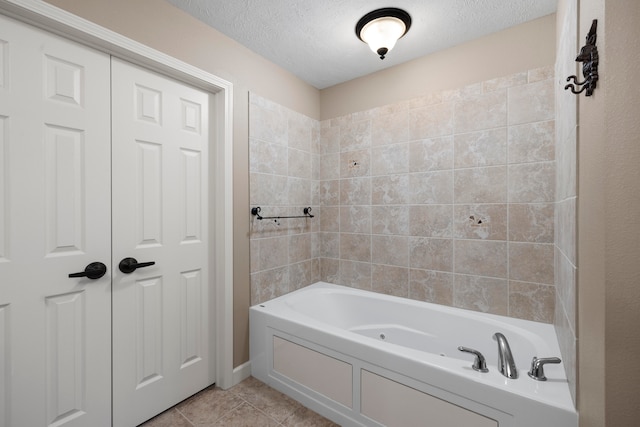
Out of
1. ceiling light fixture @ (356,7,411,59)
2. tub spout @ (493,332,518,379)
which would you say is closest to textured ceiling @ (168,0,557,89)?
ceiling light fixture @ (356,7,411,59)

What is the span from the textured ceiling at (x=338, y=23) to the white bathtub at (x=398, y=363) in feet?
6.35

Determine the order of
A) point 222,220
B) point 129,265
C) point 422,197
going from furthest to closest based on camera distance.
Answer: point 422,197 < point 222,220 < point 129,265

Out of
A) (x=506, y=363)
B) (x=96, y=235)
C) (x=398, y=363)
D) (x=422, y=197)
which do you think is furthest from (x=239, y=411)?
(x=422, y=197)

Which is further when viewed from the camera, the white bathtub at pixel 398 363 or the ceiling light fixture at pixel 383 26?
the ceiling light fixture at pixel 383 26

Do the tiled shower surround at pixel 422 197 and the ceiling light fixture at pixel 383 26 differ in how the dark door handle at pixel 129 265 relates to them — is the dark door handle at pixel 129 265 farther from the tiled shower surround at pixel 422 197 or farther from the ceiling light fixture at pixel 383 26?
the ceiling light fixture at pixel 383 26

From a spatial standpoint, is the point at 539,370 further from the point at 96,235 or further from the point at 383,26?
the point at 96,235

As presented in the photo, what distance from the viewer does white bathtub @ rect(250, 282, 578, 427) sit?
1.15 meters

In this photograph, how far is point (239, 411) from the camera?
169 cm

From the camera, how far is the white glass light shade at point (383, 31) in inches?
66.4

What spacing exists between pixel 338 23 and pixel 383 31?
30cm

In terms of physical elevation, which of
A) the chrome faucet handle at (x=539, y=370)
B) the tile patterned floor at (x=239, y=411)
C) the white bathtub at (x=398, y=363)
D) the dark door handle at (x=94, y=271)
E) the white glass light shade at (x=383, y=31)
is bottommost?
the tile patterned floor at (x=239, y=411)

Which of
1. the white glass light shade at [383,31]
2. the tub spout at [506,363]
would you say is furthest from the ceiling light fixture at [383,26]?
the tub spout at [506,363]

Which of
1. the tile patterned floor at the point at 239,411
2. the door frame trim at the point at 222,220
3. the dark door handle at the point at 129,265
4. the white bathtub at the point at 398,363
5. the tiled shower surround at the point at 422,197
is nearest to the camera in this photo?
the white bathtub at the point at 398,363

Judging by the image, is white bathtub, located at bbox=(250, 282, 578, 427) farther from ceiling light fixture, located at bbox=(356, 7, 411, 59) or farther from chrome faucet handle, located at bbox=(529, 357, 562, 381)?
ceiling light fixture, located at bbox=(356, 7, 411, 59)
